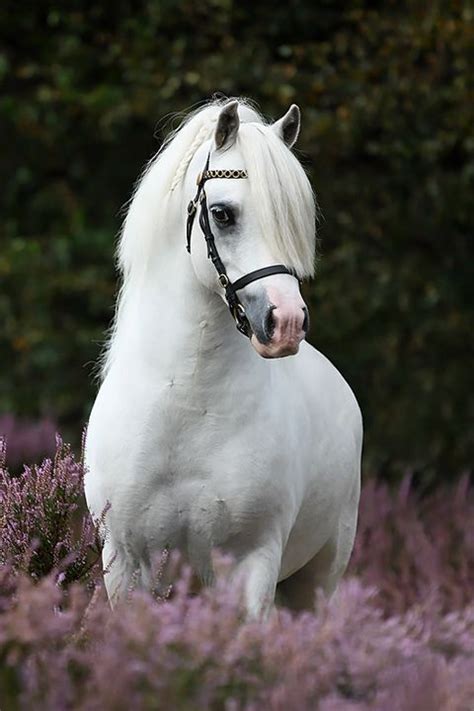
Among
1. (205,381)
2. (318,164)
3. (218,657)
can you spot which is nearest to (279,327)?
(205,381)

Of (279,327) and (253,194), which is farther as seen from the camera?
(253,194)

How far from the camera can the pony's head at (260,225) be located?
311 centimetres

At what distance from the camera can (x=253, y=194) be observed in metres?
3.23

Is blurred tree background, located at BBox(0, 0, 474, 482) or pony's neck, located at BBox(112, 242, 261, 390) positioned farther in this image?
blurred tree background, located at BBox(0, 0, 474, 482)

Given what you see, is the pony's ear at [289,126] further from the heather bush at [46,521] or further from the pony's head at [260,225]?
the heather bush at [46,521]

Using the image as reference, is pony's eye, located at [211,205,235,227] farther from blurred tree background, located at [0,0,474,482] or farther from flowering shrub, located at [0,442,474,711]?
blurred tree background, located at [0,0,474,482]

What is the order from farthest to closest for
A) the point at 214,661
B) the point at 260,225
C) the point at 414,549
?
the point at 414,549 < the point at 260,225 < the point at 214,661

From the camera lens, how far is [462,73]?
7.30m

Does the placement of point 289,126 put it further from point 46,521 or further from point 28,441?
point 28,441

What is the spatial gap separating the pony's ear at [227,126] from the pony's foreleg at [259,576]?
105 cm

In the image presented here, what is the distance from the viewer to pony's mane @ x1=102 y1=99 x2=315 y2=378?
3215 millimetres

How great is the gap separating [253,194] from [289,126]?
1.44ft

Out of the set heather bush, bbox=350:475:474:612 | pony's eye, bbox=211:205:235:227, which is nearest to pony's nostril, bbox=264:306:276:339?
pony's eye, bbox=211:205:235:227

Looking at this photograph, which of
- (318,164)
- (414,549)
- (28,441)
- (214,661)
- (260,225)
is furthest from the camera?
(318,164)
